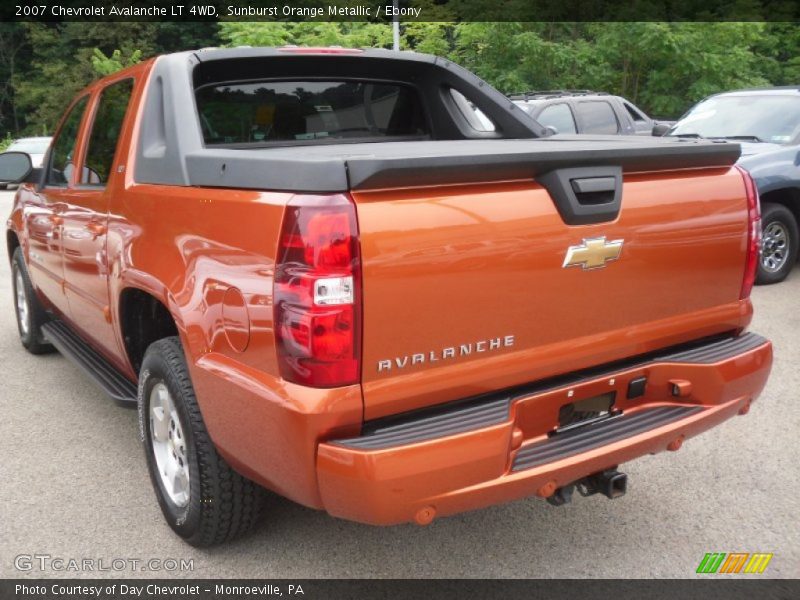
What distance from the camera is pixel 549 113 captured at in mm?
11766

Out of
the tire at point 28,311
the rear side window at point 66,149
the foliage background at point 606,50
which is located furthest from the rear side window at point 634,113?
the rear side window at point 66,149

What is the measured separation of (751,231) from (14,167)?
408 cm

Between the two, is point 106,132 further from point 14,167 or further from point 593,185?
point 593,185

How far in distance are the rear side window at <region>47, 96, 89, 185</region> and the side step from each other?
94 cm

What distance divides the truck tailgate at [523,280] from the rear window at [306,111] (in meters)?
1.71

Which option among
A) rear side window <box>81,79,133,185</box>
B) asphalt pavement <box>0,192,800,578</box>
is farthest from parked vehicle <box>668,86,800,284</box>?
rear side window <box>81,79,133,185</box>

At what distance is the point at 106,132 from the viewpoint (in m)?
3.88

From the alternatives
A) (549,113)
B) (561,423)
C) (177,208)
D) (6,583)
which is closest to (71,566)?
(6,583)

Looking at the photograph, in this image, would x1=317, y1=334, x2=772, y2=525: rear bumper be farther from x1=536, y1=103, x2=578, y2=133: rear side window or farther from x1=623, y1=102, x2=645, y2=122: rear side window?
x1=623, y1=102, x2=645, y2=122: rear side window

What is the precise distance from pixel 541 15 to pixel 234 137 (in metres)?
21.3

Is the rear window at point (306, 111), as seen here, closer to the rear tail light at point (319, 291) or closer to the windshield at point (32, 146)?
the rear tail light at point (319, 291)

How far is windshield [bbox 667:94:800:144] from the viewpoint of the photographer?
319 inches

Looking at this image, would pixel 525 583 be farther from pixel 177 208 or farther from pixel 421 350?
pixel 177 208

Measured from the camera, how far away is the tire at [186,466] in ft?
9.26
